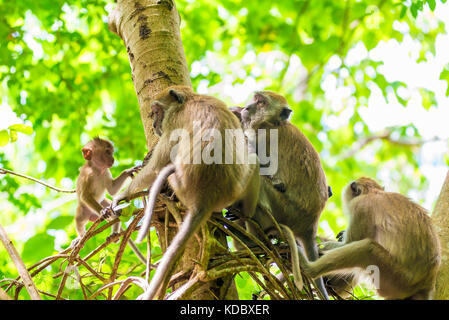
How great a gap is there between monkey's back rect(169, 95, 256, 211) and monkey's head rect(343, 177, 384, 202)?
4.25ft

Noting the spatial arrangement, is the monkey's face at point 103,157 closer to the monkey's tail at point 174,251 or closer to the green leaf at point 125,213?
the green leaf at point 125,213

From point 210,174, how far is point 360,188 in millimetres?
1647

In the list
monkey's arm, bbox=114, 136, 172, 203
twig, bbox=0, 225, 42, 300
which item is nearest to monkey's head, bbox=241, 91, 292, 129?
monkey's arm, bbox=114, 136, 172, 203

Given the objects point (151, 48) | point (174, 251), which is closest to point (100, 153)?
point (151, 48)

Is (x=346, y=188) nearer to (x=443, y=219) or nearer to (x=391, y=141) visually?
(x=443, y=219)

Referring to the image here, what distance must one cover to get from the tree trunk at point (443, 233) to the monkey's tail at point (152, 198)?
218 centimetres

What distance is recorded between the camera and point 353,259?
10.4ft

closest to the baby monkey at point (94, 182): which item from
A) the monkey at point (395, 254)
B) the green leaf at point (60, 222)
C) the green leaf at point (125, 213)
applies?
the green leaf at point (60, 222)

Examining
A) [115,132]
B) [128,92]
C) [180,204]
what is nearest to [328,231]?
[180,204]

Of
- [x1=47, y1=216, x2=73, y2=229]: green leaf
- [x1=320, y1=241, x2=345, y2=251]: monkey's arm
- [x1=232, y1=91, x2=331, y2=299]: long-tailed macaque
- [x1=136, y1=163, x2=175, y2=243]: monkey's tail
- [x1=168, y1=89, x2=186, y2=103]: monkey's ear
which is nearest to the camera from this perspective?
[x1=136, y1=163, x2=175, y2=243]: monkey's tail

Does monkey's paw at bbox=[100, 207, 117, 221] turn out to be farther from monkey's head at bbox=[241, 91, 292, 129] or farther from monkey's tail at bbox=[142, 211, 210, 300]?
monkey's head at bbox=[241, 91, 292, 129]

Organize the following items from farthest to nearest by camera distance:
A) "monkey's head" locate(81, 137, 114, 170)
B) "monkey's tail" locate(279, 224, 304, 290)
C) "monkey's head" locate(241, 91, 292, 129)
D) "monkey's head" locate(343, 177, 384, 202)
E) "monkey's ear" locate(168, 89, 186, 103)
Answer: "monkey's head" locate(81, 137, 114, 170)
"monkey's head" locate(241, 91, 292, 129)
"monkey's head" locate(343, 177, 384, 202)
"monkey's ear" locate(168, 89, 186, 103)
"monkey's tail" locate(279, 224, 304, 290)

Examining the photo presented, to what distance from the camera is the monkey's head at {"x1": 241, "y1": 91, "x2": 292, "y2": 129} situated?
388 cm

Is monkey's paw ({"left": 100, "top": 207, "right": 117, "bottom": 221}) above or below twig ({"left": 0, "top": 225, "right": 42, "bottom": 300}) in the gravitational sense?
above
